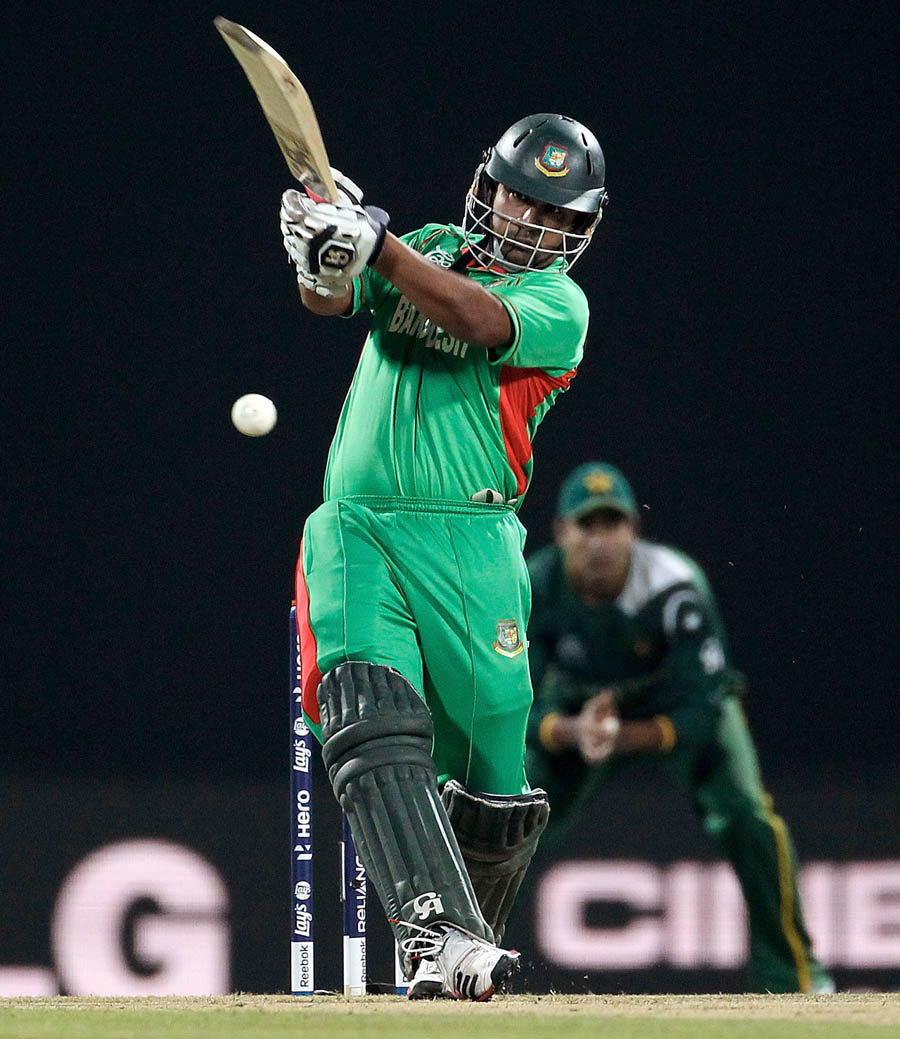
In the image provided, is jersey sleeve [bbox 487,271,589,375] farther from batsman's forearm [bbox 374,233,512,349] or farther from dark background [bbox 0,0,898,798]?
dark background [bbox 0,0,898,798]

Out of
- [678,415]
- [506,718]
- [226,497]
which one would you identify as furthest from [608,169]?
[506,718]

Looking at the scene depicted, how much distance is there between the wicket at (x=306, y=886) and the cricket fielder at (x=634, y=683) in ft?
6.23

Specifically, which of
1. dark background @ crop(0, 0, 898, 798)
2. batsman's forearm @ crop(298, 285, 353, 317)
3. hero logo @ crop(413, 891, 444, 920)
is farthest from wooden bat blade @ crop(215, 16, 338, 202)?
dark background @ crop(0, 0, 898, 798)

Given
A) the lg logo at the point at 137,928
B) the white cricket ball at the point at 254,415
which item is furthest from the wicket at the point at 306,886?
the lg logo at the point at 137,928

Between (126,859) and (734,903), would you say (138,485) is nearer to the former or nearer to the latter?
(126,859)

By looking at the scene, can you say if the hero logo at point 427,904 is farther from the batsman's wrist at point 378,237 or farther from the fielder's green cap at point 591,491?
the fielder's green cap at point 591,491

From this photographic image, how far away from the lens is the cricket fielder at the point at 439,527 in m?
2.16

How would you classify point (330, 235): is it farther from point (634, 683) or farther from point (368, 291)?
point (634, 683)

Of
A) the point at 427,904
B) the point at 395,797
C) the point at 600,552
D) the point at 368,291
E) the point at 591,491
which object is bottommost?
the point at 427,904

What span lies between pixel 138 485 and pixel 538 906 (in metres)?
1.73

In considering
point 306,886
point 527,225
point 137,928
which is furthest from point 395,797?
point 137,928

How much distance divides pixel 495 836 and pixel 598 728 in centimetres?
270

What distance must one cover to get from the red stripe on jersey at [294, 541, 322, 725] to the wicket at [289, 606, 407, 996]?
2.04ft

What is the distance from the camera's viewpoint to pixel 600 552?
5180 mm
